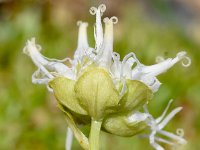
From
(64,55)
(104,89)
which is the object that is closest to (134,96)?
(104,89)

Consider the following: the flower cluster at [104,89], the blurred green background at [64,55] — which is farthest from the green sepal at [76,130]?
the blurred green background at [64,55]

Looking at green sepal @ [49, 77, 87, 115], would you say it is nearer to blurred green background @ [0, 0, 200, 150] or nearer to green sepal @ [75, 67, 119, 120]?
green sepal @ [75, 67, 119, 120]

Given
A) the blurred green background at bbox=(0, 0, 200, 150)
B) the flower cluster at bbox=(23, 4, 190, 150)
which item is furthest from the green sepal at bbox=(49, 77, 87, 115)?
the blurred green background at bbox=(0, 0, 200, 150)

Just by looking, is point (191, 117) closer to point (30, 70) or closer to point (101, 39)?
point (30, 70)

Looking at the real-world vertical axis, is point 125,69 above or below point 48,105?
above

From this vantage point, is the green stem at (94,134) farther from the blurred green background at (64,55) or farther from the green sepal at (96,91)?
the blurred green background at (64,55)

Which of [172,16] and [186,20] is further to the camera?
[186,20]

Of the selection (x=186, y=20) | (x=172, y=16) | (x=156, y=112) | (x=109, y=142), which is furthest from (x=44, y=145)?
(x=186, y=20)

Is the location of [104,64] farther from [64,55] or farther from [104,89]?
[64,55]
